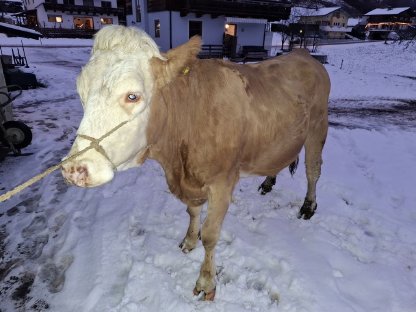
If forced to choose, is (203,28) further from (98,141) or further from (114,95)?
(98,141)

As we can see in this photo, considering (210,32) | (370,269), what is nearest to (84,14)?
(210,32)

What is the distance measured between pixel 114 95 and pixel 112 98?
0.02 meters

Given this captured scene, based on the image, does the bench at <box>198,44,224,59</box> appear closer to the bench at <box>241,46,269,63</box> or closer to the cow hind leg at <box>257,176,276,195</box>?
the bench at <box>241,46,269,63</box>

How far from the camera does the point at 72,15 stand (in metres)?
43.4

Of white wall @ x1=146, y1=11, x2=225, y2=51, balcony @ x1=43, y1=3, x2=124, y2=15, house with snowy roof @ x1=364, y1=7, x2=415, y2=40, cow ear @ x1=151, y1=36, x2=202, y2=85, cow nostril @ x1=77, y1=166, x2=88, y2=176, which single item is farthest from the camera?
house with snowy roof @ x1=364, y1=7, x2=415, y2=40

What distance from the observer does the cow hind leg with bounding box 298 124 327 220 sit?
13.6ft

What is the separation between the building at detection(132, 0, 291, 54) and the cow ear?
20357 millimetres

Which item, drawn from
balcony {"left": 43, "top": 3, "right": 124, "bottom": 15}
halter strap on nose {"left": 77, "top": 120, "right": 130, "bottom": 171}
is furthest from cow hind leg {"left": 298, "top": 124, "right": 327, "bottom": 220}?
balcony {"left": 43, "top": 3, "right": 124, "bottom": 15}

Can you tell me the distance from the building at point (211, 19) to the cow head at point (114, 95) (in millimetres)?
20413

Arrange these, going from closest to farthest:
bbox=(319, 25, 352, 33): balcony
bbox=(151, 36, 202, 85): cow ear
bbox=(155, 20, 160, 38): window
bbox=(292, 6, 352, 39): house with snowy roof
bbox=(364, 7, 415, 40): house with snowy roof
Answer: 1. bbox=(151, 36, 202, 85): cow ear
2. bbox=(155, 20, 160, 38): window
3. bbox=(364, 7, 415, 40): house with snowy roof
4. bbox=(319, 25, 352, 33): balcony
5. bbox=(292, 6, 352, 39): house with snowy roof

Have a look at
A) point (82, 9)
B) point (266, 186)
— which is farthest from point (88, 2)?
point (266, 186)

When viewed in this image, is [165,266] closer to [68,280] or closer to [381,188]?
[68,280]

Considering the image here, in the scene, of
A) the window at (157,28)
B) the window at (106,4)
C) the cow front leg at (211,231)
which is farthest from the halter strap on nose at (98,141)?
the window at (106,4)

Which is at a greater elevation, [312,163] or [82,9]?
[82,9]
